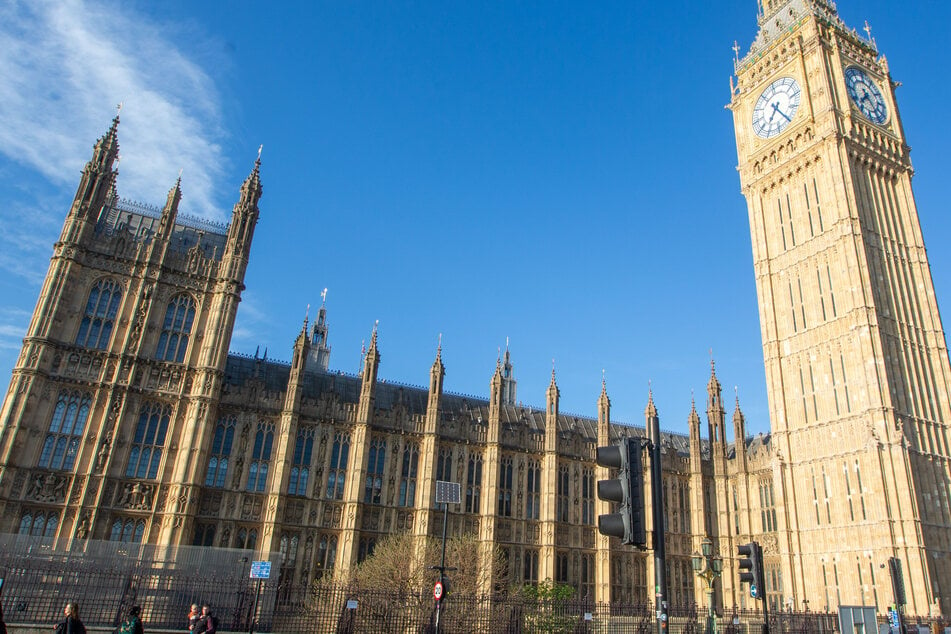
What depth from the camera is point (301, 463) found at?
37.1 metres

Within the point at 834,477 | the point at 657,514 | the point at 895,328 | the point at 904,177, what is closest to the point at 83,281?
the point at 657,514

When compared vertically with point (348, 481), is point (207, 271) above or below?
above

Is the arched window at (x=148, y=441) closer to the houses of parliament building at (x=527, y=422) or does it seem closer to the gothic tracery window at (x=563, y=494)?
the houses of parliament building at (x=527, y=422)

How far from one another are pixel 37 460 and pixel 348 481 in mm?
15332

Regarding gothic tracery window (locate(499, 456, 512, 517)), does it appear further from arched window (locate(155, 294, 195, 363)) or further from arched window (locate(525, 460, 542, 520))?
arched window (locate(155, 294, 195, 363))

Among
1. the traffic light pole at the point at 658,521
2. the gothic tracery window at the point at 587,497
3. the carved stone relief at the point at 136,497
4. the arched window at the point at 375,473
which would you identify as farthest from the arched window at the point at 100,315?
the traffic light pole at the point at 658,521

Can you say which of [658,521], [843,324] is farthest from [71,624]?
[843,324]

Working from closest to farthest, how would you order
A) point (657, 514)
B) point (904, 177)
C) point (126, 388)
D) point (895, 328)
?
point (657, 514) < point (126, 388) < point (895, 328) < point (904, 177)

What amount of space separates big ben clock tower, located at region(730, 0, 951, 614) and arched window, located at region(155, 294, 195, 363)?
1570 inches

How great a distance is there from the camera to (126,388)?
34000mm

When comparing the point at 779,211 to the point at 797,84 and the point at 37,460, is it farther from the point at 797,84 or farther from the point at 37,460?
the point at 37,460

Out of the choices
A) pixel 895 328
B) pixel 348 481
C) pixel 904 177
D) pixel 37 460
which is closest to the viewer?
pixel 37 460

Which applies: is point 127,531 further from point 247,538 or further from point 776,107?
point 776,107

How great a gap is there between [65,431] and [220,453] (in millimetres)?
7466
